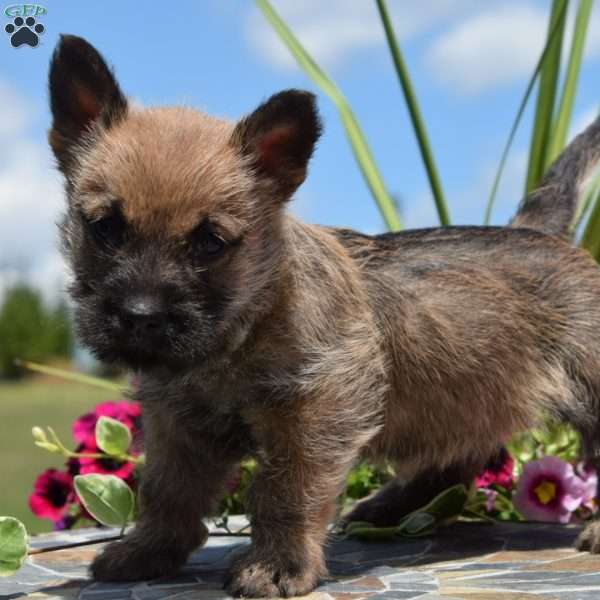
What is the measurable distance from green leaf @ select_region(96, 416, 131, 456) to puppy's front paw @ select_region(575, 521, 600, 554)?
1.97 m

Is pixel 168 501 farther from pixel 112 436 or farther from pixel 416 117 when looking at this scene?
pixel 416 117

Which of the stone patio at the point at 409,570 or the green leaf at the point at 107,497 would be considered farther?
the green leaf at the point at 107,497

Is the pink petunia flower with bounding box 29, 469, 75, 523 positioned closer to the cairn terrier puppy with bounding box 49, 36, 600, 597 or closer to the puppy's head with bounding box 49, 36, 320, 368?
the cairn terrier puppy with bounding box 49, 36, 600, 597

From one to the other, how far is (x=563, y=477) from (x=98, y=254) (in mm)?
2592

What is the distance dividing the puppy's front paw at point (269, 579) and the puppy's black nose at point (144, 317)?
864 millimetres

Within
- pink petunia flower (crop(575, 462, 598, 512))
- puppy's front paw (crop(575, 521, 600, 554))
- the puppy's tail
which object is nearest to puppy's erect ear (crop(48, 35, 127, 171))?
the puppy's tail

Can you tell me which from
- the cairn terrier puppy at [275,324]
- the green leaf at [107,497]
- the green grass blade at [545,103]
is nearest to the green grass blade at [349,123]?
the green grass blade at [545,103]

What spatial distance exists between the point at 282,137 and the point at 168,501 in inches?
50.5

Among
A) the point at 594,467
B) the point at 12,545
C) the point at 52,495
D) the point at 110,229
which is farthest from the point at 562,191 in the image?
the point at 52,495

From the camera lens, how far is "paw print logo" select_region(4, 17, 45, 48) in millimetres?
3807

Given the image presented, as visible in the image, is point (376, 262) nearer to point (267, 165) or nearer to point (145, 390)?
point (267, 165)

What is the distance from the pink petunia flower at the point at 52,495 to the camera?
512 centimetres

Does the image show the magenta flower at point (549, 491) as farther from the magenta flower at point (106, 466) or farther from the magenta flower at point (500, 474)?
the magenta flower at point (106, 466)

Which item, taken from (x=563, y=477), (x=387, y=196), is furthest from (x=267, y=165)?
(x=387, y=196)
